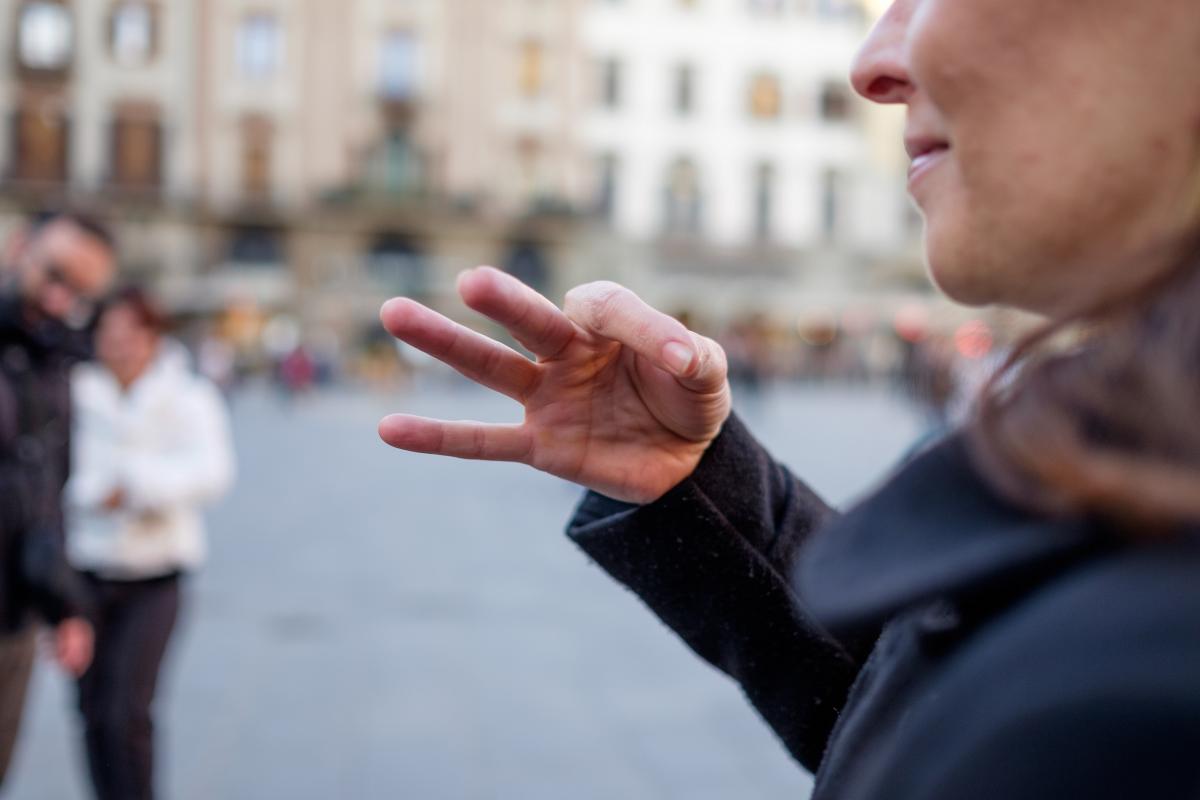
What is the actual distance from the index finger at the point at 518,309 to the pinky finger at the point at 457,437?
96mm

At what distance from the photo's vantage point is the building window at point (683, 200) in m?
36.8

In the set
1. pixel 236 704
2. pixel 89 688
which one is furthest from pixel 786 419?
pixel 89 688

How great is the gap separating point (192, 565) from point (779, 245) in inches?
1364

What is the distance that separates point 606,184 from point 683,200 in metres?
2.47

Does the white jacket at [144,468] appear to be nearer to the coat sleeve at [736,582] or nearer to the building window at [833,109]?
the coat sleeve at [736,582]

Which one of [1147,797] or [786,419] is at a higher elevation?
[1147,797]

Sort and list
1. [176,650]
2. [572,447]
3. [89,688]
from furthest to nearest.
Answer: [176,650] → [89,688] → [572,447]

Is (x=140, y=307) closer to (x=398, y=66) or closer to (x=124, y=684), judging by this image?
(x=124, y=684)

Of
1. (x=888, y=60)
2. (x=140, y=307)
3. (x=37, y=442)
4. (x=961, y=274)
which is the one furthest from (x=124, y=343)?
(x=961, y=274)

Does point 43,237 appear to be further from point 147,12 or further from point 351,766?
point 147,12

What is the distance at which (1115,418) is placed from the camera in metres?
0.61

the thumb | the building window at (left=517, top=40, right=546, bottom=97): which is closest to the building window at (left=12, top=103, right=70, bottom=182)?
the building window at (left=517, top=40, right=546, bottom=97)

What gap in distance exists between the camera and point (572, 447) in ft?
4.17

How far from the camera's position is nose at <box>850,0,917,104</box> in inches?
39.8
